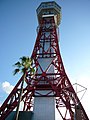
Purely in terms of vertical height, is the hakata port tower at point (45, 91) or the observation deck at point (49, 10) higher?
the observation deck at point (49, 10)

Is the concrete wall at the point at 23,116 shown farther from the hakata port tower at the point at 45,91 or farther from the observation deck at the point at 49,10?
the observation deck at the point at 49,10

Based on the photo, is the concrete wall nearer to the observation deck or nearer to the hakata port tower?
the hakata port tower

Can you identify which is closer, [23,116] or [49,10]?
[23,116]

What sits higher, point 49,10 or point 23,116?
point 49,10

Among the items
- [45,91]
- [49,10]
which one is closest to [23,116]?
[45,91]

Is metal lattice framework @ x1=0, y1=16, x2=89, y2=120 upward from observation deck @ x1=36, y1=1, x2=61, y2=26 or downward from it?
downward

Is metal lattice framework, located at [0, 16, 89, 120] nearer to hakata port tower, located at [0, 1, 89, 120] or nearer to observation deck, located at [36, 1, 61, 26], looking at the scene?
hakata port tower, located at [0, 1, 89, 120]

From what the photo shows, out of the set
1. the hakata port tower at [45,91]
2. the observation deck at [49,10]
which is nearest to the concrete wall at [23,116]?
the hakata port tower at [45,91]

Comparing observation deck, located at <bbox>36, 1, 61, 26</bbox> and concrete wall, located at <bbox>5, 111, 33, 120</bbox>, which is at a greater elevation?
observation deck, located at <bbox>36, 1, 61, 26</bbox>

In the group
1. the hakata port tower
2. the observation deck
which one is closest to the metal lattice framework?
the hakata port tower

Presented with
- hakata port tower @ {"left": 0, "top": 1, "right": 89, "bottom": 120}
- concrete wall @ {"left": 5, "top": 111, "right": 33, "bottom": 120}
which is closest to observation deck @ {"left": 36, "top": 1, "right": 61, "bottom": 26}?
hakata port tower @ {"left": 0, "top": 1, "right": 89, "bottom": 120}

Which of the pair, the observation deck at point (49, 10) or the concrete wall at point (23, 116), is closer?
the concrete wall at point (23, 116)

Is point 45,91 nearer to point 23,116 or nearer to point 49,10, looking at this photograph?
point 23,116

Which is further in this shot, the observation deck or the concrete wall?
the observation deck
